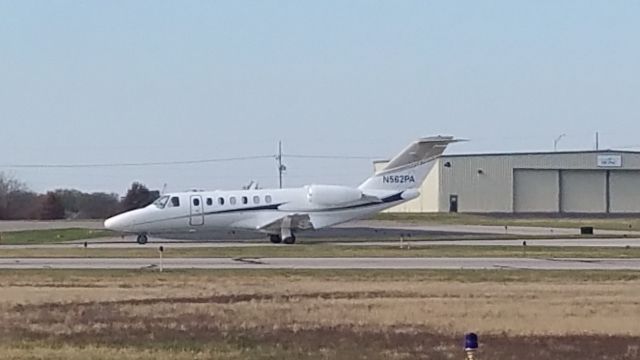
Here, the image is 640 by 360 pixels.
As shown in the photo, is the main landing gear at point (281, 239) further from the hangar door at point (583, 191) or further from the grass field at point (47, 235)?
the hangar door at point (583, 191)

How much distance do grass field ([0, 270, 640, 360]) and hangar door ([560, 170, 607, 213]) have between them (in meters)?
75.3

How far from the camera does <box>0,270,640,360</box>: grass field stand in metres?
18.7

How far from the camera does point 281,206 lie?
203 feet

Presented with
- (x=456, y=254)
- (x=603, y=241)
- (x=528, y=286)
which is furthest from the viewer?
(x=603, y=241)

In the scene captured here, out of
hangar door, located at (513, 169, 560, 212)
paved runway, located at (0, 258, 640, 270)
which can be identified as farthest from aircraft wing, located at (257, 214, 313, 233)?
hangar door, located at (513, 169, 560, 212)

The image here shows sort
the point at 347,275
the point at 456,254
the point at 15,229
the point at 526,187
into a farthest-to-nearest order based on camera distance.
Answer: the point at 526,187, the point at 15,229, the point at 456,254, the point at 347,275

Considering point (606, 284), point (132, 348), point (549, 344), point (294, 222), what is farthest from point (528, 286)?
point (294, 222)

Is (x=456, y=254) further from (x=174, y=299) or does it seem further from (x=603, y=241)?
(x=174, y=299)

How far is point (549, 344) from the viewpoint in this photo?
19406mm

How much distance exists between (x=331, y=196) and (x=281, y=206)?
2425mm

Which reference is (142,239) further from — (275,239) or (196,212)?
(275,239)

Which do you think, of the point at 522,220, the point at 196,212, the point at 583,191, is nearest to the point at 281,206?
the point at 196,212

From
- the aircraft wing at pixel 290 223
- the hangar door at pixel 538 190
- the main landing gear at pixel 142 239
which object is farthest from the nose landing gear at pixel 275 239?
the hangar door at pixel 538 190

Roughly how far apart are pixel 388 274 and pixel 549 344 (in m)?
16.8
